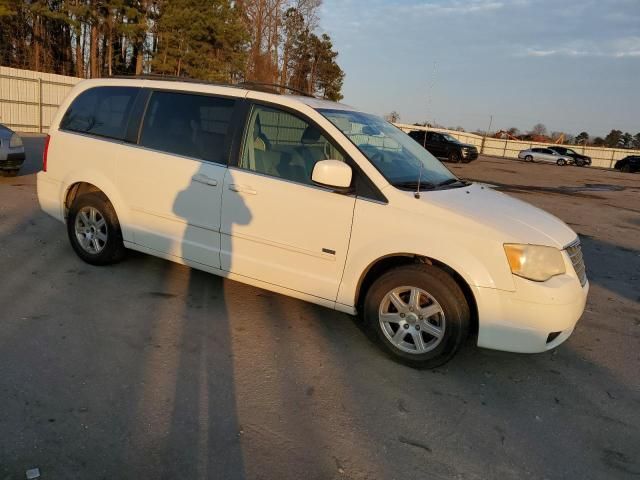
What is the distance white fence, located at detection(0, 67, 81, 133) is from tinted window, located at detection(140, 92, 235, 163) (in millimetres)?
20987

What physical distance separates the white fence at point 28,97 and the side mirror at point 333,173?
897 inches

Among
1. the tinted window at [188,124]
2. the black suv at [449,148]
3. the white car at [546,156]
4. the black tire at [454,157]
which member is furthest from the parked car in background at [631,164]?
the tinted window at [188,124]

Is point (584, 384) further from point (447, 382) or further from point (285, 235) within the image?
point (285, 235)

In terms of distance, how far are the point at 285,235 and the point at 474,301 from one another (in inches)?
58.9

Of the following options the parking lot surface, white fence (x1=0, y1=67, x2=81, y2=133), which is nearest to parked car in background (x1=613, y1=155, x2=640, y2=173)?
white fence (x1=0, y1=67, x2=81, y2=133)

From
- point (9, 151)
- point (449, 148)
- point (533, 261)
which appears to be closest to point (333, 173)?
point (533, 261)

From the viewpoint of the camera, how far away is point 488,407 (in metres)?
3.38

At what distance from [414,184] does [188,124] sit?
6.87ft

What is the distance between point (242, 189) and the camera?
4215 millimetres

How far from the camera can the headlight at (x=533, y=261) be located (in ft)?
11.2

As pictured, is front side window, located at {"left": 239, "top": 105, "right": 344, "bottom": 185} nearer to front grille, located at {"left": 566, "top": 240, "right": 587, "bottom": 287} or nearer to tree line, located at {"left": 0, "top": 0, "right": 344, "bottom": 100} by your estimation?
front grille, located at {"left": 566, "top": 240, "right": 587, "bottom": 287}

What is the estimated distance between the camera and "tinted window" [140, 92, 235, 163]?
14.6 ft

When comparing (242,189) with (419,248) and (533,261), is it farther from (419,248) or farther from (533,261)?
(533,261)

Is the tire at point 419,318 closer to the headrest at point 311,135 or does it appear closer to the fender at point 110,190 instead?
the headrest at point 311,135
